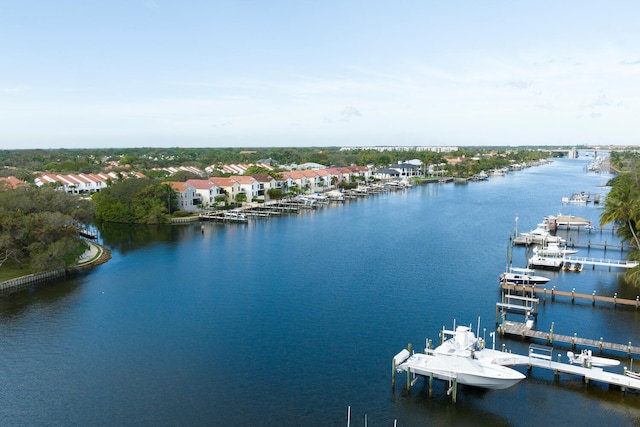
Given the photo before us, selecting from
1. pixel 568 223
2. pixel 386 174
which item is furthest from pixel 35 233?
pixel 386 174

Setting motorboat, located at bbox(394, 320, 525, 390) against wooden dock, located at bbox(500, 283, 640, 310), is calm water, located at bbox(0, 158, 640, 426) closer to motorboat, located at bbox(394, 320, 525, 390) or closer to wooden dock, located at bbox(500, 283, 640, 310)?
motorboat, located at bbox(394, 320, 525, 390)

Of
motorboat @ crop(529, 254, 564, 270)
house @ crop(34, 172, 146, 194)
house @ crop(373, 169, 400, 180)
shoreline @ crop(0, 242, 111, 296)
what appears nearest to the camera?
shoreline @ crop(0, 242, 111, 296)

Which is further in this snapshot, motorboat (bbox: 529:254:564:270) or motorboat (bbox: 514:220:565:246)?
motorboat (bbox: 514:220:565:246)

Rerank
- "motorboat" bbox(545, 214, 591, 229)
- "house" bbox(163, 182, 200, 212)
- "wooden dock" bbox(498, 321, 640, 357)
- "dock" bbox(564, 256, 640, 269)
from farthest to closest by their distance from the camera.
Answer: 1. "house" bbox(163, 182, 200, 212)
2. "motorboat" bbox(545, 214, 591, 229)
3. "dock" bbox(564, 256, 640, 269)
4. "wooden dock" bbox(498, 321, 640, 357)

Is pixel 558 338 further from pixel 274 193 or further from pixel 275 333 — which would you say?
pixel 274 193

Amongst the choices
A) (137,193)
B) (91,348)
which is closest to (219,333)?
(91,348)

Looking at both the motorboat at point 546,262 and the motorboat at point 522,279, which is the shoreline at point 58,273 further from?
the motorboat at point 546,262

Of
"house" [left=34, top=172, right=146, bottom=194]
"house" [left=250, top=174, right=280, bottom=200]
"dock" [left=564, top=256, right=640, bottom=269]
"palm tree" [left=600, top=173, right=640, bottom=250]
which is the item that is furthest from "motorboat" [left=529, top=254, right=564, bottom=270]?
"house" [left=34, top=172, right=146, bottom=194]

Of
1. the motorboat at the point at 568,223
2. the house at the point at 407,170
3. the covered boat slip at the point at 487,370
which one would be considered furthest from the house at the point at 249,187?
the covered boat slip at the point at 487,370
